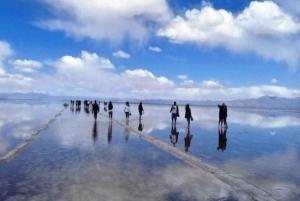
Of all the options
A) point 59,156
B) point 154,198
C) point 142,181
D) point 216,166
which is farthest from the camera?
point 59,156

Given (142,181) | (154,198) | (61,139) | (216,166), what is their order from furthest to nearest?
(61,139) → (216,166) → (142,181) → (154,198)

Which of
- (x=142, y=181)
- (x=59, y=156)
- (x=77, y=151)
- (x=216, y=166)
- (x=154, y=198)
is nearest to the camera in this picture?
(x=154, y=198)

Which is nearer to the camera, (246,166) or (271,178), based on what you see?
(271,178)

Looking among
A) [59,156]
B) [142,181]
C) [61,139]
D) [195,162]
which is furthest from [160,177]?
[61,139]

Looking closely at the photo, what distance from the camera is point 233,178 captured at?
406 inches

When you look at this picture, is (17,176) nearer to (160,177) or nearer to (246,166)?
(160,177)

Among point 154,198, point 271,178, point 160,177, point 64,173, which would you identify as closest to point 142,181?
point 160,177

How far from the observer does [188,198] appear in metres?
8.03

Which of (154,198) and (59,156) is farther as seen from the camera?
(59,156)

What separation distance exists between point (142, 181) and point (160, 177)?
832 millimetres

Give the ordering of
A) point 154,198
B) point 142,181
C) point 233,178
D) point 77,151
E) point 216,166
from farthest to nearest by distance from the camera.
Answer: point 77,151 → point 216,166 → point 233,178 → point 142,181 → point 154,198

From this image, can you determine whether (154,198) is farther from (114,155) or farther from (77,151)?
(77,151)

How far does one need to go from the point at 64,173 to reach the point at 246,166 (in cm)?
741

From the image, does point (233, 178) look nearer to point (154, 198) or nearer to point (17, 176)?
point (154, 198)
